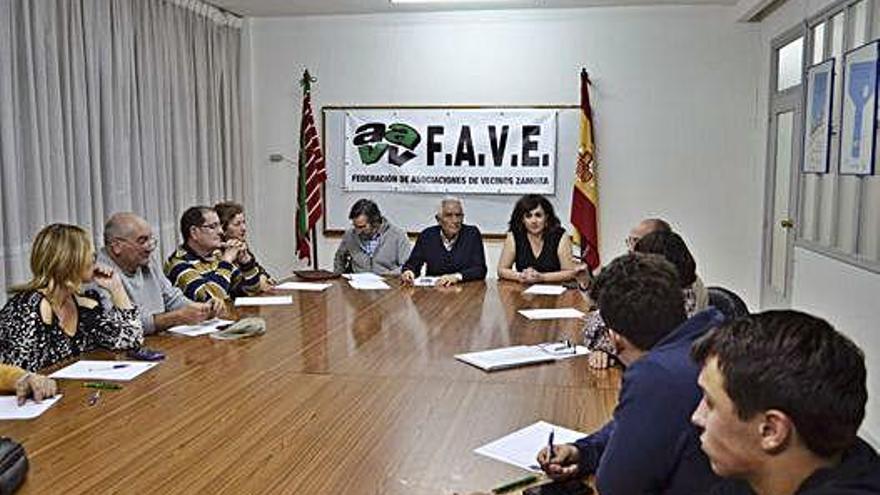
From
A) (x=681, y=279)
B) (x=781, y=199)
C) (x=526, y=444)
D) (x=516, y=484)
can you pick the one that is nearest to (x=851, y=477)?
(x=516, y=484)

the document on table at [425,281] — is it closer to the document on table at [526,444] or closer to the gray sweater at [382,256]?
the gray sweater at [382,256]

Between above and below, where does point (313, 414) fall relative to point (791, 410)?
below

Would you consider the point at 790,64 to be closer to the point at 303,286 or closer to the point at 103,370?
the point at 303,286

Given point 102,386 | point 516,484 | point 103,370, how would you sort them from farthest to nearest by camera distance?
point 103,370, point 102,386, point 516,484

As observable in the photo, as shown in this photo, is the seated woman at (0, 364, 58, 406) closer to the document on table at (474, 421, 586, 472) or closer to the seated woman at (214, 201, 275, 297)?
the document on table at (474, 421, 586, 472)

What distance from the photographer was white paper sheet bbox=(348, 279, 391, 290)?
4266 mm

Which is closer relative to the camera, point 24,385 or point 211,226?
point 24,385

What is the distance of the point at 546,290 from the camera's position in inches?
163

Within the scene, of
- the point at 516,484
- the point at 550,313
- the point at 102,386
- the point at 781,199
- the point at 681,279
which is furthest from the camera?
the point at 781,199

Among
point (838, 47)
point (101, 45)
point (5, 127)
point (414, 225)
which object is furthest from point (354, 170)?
point (838, 47)

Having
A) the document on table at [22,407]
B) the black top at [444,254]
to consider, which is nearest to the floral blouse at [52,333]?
the document on table at [22,407]

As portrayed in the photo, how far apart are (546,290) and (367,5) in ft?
9.12

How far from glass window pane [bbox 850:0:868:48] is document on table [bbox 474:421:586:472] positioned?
2.93 meters

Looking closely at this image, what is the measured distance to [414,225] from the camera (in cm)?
622
